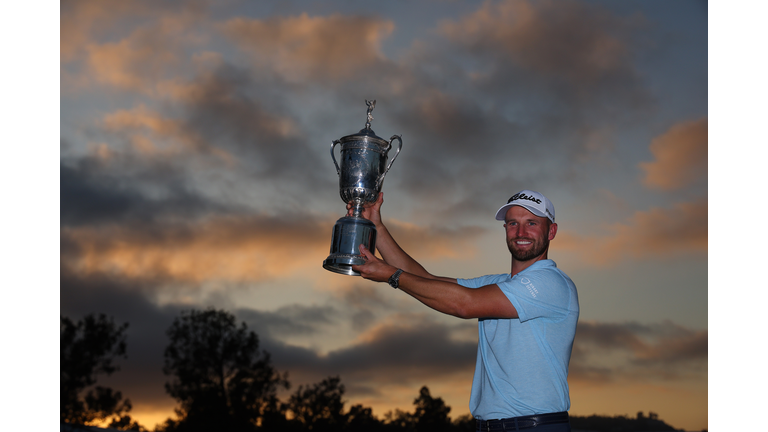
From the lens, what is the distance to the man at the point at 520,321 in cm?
426

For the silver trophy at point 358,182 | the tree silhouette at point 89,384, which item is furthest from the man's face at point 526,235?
the tree silhouette at point 89,384

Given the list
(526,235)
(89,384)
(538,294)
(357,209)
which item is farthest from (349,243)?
(89,384)

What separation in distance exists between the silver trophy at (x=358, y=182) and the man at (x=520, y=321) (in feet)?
0.76

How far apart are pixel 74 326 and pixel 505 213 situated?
129 feet

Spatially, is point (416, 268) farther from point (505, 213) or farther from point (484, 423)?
point (484, 423)

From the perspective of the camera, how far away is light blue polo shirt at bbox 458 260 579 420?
4.30 meters

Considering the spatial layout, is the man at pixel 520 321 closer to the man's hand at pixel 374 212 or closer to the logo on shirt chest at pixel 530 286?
the logo on shirt chest at pixel 530 286

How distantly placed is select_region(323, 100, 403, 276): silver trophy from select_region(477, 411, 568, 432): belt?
1531 mm

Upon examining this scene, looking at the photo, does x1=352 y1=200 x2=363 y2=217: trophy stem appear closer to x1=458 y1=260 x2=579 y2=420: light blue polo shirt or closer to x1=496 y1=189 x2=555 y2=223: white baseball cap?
x1=496 y1=189 x2=555 y2=223: white baseball cap

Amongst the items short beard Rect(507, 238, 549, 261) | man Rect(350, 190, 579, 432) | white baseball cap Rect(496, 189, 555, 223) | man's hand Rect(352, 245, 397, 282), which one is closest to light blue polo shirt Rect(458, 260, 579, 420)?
man Rect(350, 190, 579, 432)

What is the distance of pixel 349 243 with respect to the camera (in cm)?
500

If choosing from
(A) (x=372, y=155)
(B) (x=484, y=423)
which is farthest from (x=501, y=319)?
(A) (x=372, y=155)

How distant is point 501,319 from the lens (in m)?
4.64

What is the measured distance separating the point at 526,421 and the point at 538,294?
85 centimetres
